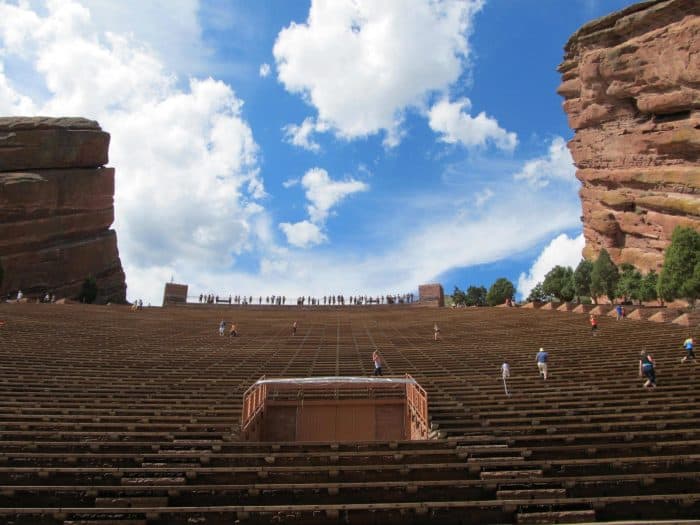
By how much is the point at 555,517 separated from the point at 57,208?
67504 millimetres

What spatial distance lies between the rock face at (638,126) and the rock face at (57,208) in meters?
66.0

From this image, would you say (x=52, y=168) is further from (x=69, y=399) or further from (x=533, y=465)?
(x=533, y=465)

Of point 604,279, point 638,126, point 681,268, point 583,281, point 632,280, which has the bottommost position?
point 681,268

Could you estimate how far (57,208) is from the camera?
5903cm

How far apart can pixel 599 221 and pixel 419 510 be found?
6053 centimetres

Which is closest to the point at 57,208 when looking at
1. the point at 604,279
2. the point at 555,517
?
the point at 604,279

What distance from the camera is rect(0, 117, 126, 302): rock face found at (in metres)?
54.8

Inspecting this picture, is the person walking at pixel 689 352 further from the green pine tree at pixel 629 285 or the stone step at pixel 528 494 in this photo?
the green pine tree at pixel 629 285

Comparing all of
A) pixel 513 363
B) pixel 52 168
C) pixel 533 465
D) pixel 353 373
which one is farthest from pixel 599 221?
pixel 52 168

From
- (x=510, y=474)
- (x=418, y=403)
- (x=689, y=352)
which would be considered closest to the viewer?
(x=510, y=474)

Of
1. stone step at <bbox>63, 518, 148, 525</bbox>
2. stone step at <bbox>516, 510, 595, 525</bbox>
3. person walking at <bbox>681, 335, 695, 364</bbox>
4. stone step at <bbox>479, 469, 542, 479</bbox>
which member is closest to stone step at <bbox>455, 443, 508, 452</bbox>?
stone step at <bbox>479, 469, 542, 479</bbox>

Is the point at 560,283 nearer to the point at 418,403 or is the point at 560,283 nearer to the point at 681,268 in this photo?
the point at 681,268

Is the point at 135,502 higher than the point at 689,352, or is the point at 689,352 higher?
the point at 689,352

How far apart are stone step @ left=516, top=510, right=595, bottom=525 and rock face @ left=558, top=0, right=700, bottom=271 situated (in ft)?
156
